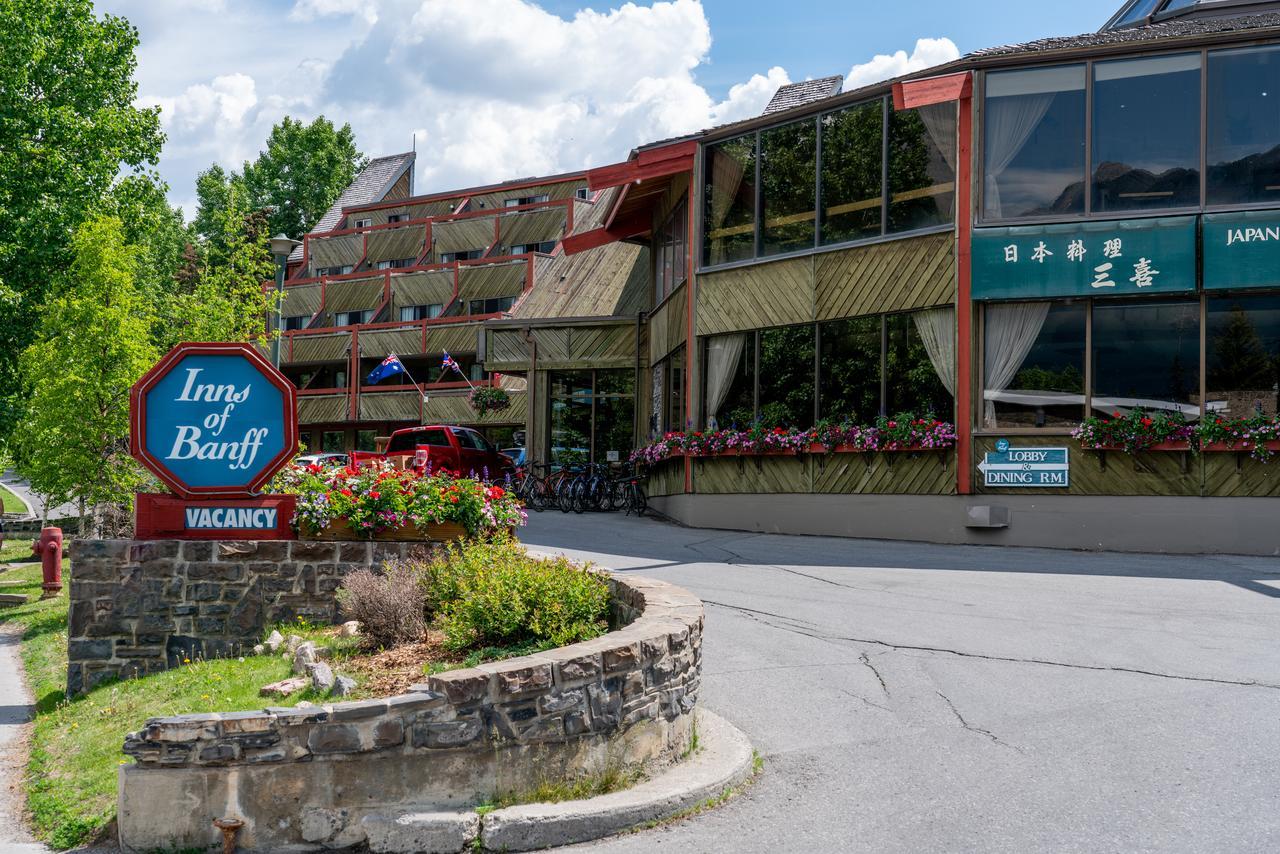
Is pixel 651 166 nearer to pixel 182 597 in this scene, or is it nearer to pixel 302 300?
pixel 182 597

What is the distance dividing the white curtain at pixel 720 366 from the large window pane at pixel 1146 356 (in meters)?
6.16

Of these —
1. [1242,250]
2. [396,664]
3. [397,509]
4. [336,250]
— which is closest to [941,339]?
[1242,250]

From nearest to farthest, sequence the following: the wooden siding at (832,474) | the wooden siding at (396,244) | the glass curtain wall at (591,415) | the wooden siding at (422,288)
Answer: the wooden siding at (832,474) → the glass curtain wall at (591,415) → the wooden siding at (422,288) → the wooden siding at (396,244)

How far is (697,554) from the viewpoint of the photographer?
53.0 feet

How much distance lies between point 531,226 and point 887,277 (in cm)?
3230

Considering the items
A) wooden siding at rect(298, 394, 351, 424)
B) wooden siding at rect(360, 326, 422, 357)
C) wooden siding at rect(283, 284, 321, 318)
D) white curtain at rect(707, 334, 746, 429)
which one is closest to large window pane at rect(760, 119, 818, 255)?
white curtain at rect(707, 334, 746, 429)

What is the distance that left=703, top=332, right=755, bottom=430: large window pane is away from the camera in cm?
2062

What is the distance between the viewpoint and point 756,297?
20.6 m

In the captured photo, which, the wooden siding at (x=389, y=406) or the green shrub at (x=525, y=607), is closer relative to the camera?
the green shrub at (x=525, y=607)

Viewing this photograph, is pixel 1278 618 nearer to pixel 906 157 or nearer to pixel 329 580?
pixel 329 580

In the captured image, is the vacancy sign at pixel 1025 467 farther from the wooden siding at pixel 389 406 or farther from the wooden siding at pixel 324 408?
the wooden siding at pixel 324 408

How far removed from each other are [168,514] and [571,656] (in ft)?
20.5

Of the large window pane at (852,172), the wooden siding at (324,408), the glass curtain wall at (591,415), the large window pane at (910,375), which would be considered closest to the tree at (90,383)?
the glass curtain wall at (591,415)

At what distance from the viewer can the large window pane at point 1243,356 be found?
1619 cm
